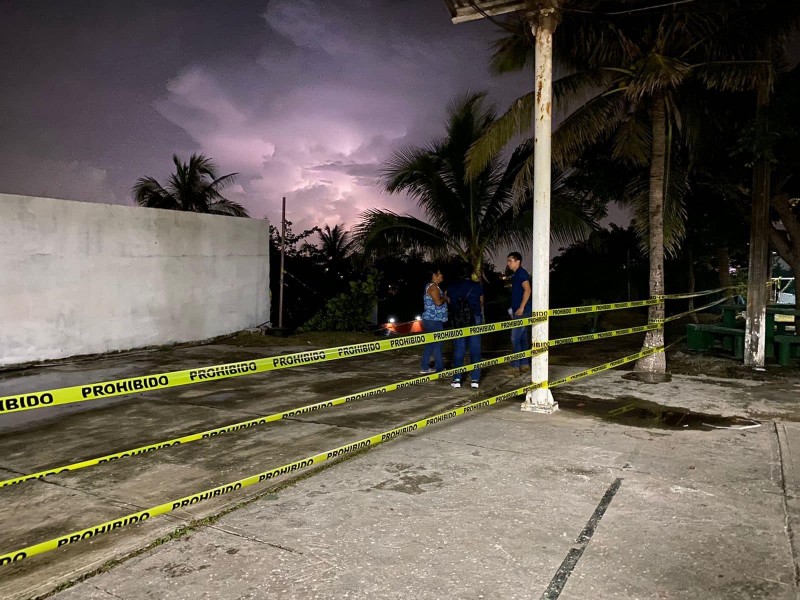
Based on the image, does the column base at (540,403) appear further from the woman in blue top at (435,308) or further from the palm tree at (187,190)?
the palm tree at (187,190)

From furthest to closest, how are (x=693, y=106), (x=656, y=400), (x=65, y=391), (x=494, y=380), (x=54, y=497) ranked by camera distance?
(x=693, y=106) < (x=494, y=380) < (x=656, y=400) < (x=54, y=497) < (x=65, y=391)

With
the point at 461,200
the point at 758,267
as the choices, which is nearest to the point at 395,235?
the point at 461,200

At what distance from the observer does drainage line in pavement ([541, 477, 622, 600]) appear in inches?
114

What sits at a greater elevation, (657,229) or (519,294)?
(657,229)

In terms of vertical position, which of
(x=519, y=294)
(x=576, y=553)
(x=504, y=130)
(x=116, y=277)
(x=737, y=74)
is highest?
(x=737, y=74)

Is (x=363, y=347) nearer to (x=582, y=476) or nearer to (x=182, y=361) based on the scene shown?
(x=582, y=476)

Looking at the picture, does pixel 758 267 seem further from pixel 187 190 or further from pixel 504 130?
pixel 187 190

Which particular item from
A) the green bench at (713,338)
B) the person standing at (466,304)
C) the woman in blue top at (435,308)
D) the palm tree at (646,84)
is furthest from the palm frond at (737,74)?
the woman in blue top at (435,308)

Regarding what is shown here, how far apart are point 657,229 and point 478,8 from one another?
449cm

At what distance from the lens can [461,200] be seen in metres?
12.2

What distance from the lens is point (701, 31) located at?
858 cm

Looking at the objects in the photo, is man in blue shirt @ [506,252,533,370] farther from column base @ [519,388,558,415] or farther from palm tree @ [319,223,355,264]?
Result: palm tree @ [319,223,355,264]

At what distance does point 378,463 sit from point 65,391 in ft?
8.40

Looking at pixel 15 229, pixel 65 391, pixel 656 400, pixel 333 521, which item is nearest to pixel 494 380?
pixel 656 400
